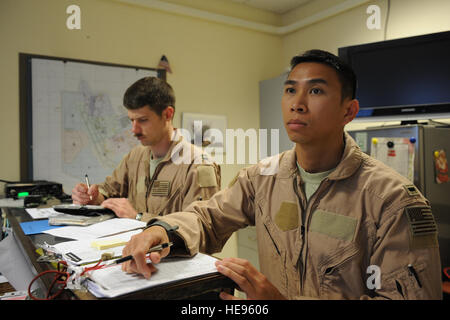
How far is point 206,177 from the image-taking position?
1867 mm

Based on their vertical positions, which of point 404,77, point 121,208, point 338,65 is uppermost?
point 404,77

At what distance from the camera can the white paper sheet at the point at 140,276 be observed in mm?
709

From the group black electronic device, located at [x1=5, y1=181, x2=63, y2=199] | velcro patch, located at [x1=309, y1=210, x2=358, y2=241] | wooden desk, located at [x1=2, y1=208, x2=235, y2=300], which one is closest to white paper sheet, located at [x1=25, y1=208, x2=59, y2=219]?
black electronic device, located at [x1=5, y1=181, x2=63, y2=199]

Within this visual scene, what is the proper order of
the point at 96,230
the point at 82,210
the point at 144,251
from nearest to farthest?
the point at 144,251, the point at 96,230, the point at 82,210

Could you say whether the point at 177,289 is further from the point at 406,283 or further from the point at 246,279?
the point at 406,283

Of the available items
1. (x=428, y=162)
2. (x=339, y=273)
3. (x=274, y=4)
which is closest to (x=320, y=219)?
(x=339, y=273)

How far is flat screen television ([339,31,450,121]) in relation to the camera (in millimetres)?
2482

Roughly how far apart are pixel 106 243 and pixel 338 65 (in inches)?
36.7

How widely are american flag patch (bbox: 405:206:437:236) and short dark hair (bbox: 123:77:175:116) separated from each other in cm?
137

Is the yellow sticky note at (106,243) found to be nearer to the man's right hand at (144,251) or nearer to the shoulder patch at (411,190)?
the man's right hand at (144,251)

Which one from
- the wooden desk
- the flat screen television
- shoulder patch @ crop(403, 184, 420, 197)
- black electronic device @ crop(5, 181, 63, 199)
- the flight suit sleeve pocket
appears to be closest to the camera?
the wooden desk

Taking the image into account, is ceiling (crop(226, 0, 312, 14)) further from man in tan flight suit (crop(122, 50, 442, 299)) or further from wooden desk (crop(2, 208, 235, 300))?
wooden desk (crop(2, 208, 235, 300))

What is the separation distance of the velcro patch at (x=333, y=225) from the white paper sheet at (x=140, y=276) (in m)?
0.38
